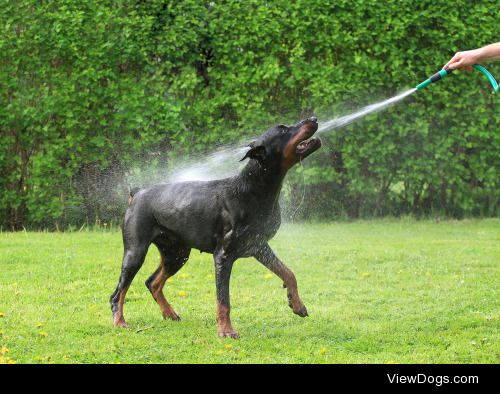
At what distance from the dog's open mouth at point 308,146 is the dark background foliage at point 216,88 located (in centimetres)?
515

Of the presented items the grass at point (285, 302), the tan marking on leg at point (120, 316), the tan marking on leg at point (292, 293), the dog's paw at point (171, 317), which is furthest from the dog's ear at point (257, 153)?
the dog's paw at point (171, 317)

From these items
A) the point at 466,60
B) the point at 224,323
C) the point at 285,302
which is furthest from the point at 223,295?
the point at 466,60

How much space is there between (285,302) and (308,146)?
2.04 meters

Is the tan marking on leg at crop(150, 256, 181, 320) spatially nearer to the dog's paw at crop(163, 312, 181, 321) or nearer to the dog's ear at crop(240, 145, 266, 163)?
the dog's paw at crop(163, 312, 181, 321)

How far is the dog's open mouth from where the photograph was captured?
517 centimetres

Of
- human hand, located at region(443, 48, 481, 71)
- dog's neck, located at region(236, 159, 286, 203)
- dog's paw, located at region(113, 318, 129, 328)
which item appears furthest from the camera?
dog's paw, located at region(113, 318, 129, 328)

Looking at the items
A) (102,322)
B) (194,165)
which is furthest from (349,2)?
(102,322)

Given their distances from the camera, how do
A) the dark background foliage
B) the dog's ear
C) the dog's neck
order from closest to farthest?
the dog's ear
the dog's neck
the dark background foliage

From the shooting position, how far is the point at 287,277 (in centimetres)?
563

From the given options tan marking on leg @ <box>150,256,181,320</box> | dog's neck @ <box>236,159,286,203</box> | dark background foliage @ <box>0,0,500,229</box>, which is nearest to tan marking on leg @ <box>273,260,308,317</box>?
dog's neck @ <box>236,159,286,203</box>

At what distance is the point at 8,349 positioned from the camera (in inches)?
204

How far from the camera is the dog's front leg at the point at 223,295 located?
5.43 meters

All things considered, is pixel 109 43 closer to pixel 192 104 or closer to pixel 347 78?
pixel 192 104

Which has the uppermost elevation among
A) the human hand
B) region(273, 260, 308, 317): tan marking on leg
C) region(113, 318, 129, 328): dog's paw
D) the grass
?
the human hand
